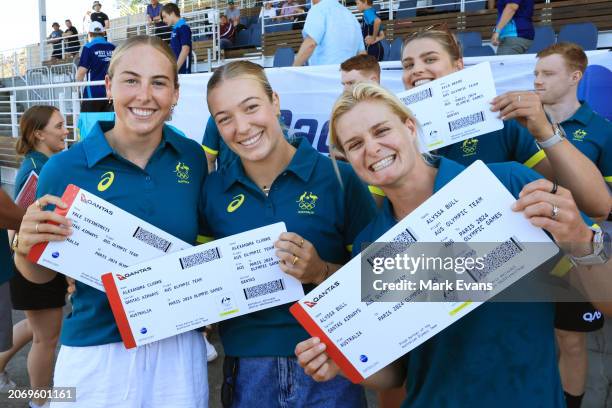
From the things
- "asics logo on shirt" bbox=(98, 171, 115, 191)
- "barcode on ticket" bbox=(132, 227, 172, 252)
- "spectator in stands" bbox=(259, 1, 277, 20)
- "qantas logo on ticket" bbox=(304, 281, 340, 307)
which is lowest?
"qantas logo on ticket" bbox=(304, 281, 340, 307)

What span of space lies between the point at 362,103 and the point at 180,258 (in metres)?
0.77

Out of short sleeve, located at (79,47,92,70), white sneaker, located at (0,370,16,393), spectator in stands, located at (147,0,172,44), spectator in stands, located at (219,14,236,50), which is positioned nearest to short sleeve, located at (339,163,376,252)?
white sneaker, located at (0,370,16,393)

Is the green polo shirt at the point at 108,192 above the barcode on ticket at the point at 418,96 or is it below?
below

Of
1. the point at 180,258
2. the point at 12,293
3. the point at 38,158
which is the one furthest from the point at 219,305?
the point at 38,158

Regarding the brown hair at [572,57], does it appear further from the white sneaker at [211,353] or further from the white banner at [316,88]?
the white sneaker at [211,353]

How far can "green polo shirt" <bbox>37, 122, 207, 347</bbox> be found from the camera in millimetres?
A: 1807

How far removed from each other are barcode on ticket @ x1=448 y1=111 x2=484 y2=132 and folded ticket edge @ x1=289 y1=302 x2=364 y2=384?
118 centimetres

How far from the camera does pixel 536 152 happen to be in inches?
86.0

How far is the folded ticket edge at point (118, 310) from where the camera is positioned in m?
1.73

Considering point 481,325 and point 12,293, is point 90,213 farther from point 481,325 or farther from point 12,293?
point 12,293

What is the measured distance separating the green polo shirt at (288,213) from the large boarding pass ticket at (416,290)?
0.33m

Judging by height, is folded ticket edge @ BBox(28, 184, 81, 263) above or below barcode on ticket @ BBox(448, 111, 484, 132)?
below

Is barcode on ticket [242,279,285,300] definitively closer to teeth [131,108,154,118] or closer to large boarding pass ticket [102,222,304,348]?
large boarding pass ticket [102,222,304,348]

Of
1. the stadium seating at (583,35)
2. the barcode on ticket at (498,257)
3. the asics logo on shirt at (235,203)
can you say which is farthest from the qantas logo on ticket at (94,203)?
the stadium seating at (583,35)
